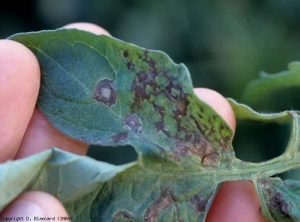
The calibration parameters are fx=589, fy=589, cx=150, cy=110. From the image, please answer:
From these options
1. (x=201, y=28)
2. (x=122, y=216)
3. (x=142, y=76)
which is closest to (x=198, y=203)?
(x=122, y=216)

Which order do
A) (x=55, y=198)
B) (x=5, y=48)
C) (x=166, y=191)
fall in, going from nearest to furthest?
(x=55, y=198)
(x=166, y=191)
(x=5, y=48)

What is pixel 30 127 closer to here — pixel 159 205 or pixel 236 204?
pixel 159 205

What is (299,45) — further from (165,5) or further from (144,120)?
(144,120)

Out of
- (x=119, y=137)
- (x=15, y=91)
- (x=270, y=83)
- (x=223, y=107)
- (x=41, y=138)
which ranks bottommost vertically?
(x=41, y=138)

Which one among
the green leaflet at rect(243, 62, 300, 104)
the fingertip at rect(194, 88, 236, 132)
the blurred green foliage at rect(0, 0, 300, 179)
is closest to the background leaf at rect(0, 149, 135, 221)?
→ the fingertip at rect(194, 88, 236, 132)

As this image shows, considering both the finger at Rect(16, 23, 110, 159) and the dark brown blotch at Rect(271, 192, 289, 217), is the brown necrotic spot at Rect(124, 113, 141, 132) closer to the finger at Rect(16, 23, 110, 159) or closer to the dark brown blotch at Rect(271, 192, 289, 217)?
the finger at Rect(16, 23, 110, 159)

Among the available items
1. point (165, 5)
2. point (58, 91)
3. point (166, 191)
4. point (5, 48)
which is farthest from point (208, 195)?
point (165, 5)
